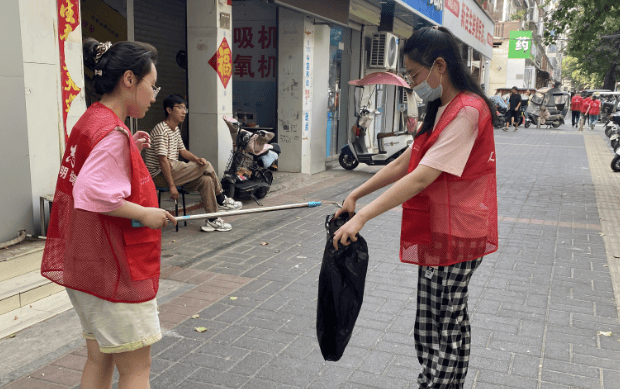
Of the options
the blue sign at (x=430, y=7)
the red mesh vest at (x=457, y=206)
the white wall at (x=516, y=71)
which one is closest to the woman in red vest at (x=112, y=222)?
the red mesh vest at (x=457, y=206)

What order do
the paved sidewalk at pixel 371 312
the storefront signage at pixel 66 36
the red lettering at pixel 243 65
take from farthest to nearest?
the red lettering at pixel 243 65, the storefront signage at pixel 66 36, the paved sidewalk at pixel 371 312

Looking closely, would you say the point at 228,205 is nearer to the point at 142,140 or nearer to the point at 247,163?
the point at 247,163

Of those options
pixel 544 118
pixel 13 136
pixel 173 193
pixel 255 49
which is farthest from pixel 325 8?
pixel 544 118

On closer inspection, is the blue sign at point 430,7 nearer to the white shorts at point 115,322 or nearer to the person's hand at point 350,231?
the person's hand at point 350,231

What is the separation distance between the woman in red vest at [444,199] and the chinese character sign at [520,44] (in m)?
40.1

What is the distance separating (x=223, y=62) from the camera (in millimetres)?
8430

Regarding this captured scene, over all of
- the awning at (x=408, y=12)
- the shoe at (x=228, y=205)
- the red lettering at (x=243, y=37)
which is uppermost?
the awning at (x=408, y=12)

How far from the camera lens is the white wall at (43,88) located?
5.07m

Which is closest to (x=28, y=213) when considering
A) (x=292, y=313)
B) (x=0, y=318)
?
(x=0, y=318)

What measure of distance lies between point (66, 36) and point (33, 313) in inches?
109

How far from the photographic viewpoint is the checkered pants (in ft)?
8.25

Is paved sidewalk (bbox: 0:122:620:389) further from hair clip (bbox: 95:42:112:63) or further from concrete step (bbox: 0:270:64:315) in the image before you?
hair clip (bbox: 95:42:112:63)

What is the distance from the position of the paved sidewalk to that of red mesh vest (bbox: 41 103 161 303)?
50.3 inches

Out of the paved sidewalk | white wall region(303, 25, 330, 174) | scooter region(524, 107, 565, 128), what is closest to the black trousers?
scooter region(524, 107, 565, 128)
